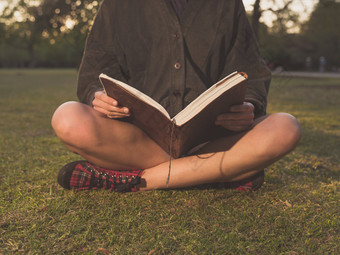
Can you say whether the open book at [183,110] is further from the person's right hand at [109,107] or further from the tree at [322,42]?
the tree at [322,42]

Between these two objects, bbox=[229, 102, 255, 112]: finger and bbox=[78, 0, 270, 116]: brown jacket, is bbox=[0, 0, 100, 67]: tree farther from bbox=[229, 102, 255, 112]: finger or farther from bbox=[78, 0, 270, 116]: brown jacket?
bbox=[229, 102, 255, 112]: finger

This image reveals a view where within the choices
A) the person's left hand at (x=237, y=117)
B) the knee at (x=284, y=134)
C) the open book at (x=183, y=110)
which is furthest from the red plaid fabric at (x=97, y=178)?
the knee at (x=284, y=134)

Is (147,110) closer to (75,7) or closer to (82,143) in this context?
(82,143)

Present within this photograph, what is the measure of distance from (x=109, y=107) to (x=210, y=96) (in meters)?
0.48

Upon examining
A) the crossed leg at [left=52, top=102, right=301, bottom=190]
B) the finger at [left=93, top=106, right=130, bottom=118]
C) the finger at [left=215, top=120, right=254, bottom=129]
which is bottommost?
the crossed leg at [left=52, top=102, right=301, bottom=190]

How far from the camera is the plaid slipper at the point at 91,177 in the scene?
1.82 meters

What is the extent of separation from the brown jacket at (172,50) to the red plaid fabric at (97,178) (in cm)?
36

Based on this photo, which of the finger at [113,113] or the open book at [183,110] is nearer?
the open book at [183,110]

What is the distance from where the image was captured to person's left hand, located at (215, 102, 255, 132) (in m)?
1.47

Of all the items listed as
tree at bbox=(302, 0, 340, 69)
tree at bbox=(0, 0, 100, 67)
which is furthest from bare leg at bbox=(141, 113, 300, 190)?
tree at bbox=(302, 0, 340, 69)

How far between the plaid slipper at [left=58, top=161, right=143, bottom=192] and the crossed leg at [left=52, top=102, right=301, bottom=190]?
43 mm

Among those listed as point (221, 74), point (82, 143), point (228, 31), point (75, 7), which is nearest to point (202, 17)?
point (228, 31)

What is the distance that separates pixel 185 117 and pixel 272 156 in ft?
1.88

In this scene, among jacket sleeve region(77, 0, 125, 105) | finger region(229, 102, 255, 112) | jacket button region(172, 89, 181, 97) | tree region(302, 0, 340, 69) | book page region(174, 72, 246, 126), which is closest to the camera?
book page region(174, 72, 246, 126)
